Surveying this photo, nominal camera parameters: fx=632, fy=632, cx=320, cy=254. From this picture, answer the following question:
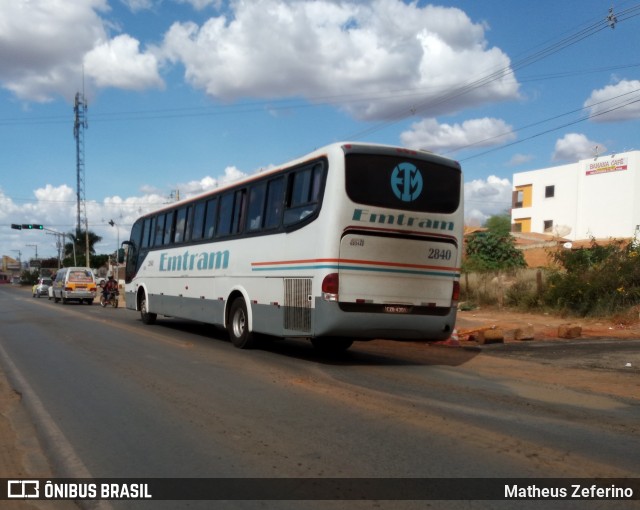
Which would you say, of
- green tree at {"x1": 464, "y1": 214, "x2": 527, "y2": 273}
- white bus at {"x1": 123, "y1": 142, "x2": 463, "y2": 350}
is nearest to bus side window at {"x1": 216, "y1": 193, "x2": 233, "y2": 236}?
white bus at {"x1": 123, "y1": 142, "x2": 463, "y2": 350}

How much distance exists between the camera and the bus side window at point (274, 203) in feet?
37.7

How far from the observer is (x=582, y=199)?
54781 mm

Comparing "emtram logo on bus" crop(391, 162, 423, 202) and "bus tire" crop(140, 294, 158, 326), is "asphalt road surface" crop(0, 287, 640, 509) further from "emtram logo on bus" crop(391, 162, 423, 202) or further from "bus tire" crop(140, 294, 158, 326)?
"bus tire" crop(140, 294, 158, 326)

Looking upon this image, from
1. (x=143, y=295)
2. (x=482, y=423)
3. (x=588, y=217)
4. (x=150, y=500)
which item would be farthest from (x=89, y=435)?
(x=588, y=217)

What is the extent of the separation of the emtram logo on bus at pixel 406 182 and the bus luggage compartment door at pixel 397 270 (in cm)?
70

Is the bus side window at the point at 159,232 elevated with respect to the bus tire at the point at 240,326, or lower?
elevated

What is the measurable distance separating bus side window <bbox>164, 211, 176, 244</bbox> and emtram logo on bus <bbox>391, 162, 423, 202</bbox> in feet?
28.5

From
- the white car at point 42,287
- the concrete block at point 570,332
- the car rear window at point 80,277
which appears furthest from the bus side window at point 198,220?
the white car at point 42,287

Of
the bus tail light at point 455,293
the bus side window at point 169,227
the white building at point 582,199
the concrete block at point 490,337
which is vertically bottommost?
the concrete block at point 490,337

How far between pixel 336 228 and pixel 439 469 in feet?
17.2

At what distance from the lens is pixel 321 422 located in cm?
676

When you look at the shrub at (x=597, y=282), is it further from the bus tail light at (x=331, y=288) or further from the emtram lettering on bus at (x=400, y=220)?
the bus tail light at (x=331, y=288)

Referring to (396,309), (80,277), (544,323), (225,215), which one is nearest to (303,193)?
(396,309)

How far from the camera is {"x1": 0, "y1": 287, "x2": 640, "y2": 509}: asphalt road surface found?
5301mm
